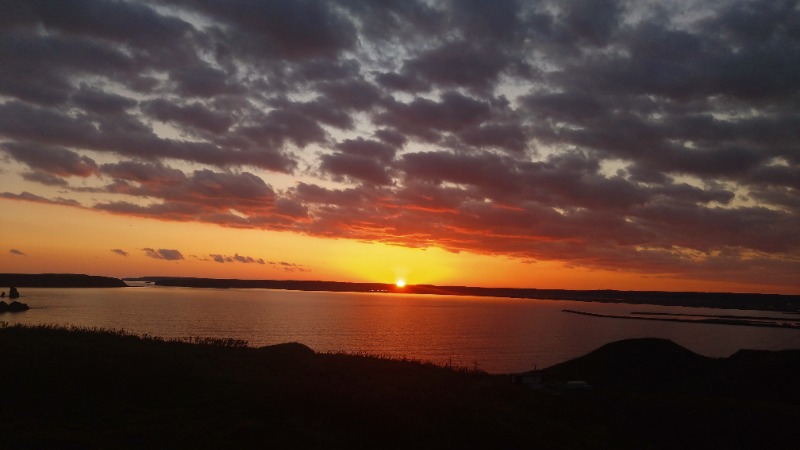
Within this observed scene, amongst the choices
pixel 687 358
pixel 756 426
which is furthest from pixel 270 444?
pixel 687 358

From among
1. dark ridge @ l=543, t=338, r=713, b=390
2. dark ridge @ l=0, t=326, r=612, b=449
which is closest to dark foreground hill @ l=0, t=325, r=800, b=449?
dark ridge @ l=0, t=326, r=612, b=449

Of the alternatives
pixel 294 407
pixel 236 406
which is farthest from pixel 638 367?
pixel 236 406

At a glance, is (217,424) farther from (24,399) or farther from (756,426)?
(756,426)

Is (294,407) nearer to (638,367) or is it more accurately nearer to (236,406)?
(236,406)

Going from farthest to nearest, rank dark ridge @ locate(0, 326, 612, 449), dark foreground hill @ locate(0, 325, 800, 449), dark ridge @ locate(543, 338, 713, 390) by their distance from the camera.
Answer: dark ridge @ locate(543, 338, 713, 390) < dark foreground hill @ locate(0, 325, 800, 449) < dark ridge @ locate(0, 326, 612, 449)

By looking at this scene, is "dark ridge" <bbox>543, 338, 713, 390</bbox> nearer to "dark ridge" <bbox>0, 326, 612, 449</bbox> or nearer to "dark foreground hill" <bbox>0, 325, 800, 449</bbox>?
"dark foreground hill" <bbox>0, 325, 800, 449</bbox>

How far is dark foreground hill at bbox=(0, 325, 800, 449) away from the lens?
50.9 feet

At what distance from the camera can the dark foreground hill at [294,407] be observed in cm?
1552

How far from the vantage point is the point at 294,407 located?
1841 centimetres

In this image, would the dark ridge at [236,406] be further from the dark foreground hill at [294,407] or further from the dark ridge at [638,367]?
the dark ridge at [638,367]

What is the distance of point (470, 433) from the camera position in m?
18.0

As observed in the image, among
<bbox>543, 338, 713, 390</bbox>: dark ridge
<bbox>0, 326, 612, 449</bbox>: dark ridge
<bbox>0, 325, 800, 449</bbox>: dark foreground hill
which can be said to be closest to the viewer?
<bbox>0, 326, 612, 449</bbox>: dark ridge

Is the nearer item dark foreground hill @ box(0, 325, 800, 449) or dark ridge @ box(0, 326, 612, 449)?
dark ridge @ box(0, 326, 612, 449)

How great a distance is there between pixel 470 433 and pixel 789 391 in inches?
1317
